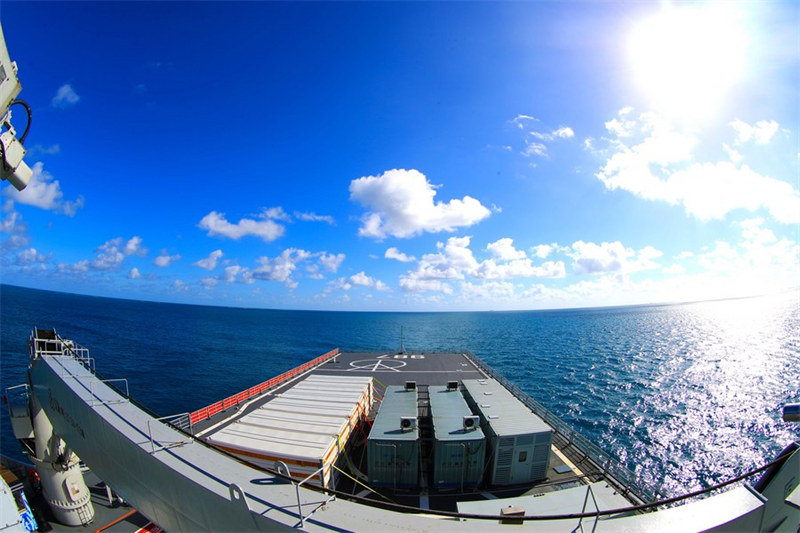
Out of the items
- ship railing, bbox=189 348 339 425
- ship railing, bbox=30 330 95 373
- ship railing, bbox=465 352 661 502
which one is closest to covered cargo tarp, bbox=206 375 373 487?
ship railing, bbox=30 330 95 373

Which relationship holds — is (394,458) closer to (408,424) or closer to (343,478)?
(408,424)

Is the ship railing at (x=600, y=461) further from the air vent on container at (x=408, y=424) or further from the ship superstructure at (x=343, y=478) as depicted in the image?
the air vent on container at (x=408, y=424)

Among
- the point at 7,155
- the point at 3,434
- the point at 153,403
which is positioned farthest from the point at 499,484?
the point at 3,434

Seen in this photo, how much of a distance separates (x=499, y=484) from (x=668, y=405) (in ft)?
153

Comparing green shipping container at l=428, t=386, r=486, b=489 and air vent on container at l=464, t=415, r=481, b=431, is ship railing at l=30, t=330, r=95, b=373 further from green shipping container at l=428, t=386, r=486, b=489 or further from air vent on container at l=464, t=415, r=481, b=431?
air vent on container at l=464, t=415, r=481, b=431

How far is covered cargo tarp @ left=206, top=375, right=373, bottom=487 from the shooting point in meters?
13.5

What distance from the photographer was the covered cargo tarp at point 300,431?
1348 cm

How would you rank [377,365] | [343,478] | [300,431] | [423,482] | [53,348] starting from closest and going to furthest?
[53,348], [300,431], [423,482], [343,478], [377,365]

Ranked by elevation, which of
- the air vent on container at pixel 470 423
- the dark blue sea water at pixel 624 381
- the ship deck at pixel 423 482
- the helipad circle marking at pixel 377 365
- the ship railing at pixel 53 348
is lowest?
the dark blue sea water at pixel 624 381

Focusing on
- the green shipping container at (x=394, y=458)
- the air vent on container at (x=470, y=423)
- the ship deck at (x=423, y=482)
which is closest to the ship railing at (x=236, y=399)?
the ship deck at (x=423, y=482)

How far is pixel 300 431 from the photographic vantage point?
15594mm

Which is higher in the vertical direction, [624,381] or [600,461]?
[600,461]

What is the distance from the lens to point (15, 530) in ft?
26.3

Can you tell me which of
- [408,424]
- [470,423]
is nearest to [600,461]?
[470,423]
